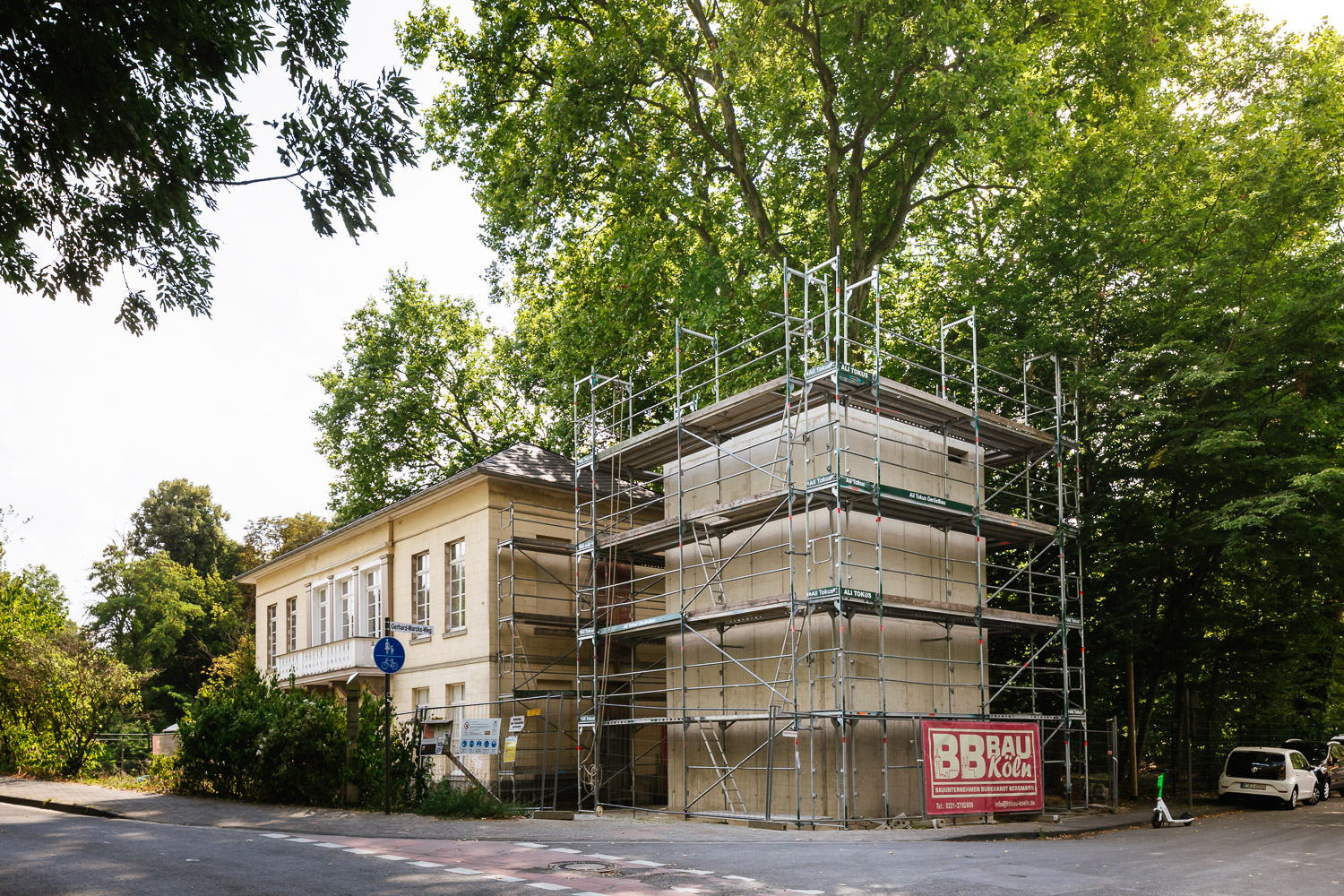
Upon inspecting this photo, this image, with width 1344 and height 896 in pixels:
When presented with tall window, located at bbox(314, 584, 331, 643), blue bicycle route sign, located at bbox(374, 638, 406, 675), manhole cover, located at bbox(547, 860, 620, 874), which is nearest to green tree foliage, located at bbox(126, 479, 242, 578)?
tall window, located at bbox(314, 584, 331, 643)

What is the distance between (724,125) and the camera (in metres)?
26.4

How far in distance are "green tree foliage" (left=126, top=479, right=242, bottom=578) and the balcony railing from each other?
35863mm

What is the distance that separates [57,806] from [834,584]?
1447 centimetres

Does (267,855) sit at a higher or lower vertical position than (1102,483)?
lower

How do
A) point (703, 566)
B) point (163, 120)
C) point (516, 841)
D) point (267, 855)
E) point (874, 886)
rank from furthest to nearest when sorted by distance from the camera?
1. point (703, 566)
2. point (516, 841)
3. point (267, 855)
4. point (874, 886)
5. point (163, 120)

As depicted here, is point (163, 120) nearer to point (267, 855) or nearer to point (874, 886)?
point (267, 855)

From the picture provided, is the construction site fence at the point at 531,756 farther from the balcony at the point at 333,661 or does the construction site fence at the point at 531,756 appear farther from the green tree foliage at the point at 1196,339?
the green tree foliage at the point at 1196,339

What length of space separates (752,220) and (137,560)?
150 ft

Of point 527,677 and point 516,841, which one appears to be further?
point 527,677

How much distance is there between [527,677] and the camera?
23875 mm

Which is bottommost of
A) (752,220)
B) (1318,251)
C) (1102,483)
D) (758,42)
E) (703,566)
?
(703,566)

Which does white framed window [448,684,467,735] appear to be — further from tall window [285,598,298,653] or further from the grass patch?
tall window [285,598,298,653]

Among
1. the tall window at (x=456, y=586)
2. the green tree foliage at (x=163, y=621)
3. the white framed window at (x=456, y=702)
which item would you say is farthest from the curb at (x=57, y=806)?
the green tree foliage at (x=163, y=621)

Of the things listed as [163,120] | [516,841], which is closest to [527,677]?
[516,841]
